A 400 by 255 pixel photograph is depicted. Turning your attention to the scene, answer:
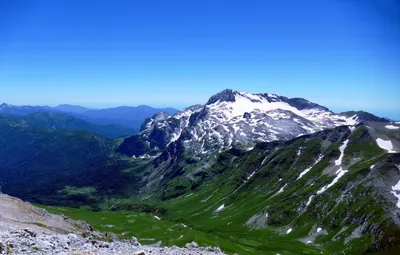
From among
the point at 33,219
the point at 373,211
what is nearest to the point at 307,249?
the point at 373,211

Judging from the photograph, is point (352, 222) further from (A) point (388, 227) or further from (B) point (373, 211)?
(A) point (388, 227)

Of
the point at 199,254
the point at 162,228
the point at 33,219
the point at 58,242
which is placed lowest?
the point at 162,228

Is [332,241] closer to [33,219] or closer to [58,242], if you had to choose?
[33,219]

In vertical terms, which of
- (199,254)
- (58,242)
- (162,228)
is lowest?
Result: (162,228)

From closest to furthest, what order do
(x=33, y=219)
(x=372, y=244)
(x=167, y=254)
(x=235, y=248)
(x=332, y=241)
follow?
(x=167, y=254) < (x=33, y=219) < (x=235, y=248) < (x=372, y=244) < (x=332, y=241)

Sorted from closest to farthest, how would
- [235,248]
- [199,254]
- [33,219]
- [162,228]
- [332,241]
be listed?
[199,254] < [33,219] < [235,248] < [332,241] < [162,228]

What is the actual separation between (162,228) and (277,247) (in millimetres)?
66643

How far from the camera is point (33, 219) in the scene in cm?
8162

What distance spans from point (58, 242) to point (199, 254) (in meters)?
19.9

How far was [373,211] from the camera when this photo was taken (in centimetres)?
18512

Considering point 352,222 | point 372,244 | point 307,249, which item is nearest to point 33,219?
point 307,249

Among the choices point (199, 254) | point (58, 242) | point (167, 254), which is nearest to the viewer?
point (58, 242)

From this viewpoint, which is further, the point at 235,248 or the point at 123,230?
the point at 123,230

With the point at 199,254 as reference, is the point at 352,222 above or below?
below
